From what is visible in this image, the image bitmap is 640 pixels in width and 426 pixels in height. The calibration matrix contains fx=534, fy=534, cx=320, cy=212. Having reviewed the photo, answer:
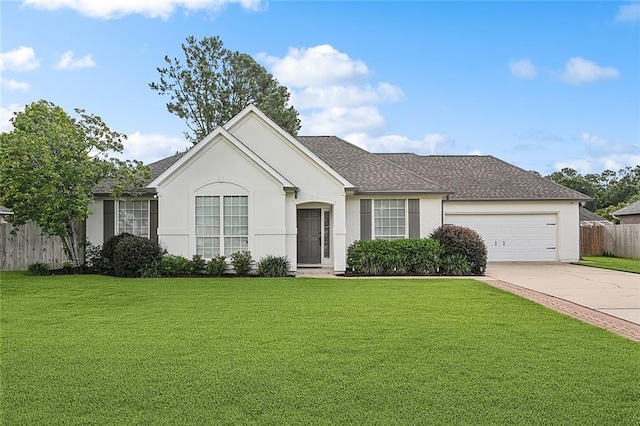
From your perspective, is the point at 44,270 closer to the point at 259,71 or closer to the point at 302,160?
the point at 302,160

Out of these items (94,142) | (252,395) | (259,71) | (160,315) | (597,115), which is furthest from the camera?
(259,71)

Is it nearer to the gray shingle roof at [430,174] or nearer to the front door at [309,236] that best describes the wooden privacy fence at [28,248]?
the gray shingle roof at [430,174]

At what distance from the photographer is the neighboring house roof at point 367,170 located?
19.7 meters

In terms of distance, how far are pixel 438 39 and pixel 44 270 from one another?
619 inches

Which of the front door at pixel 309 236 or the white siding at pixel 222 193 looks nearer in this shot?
the white siding at pixel 222 193

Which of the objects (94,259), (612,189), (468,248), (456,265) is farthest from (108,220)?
(612,189)

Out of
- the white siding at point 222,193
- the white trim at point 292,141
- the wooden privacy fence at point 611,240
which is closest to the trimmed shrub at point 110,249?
the white siding at point 222,193

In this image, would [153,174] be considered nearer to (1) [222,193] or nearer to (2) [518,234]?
(1) [222,193]

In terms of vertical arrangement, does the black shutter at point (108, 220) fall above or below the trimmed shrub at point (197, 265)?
above

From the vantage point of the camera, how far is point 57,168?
18.0m

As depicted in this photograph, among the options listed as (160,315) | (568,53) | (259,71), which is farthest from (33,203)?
(259,71)

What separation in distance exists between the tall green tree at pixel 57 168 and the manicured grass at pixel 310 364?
672 cm

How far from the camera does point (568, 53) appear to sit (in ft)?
65.6

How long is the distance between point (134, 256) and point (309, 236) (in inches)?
256
